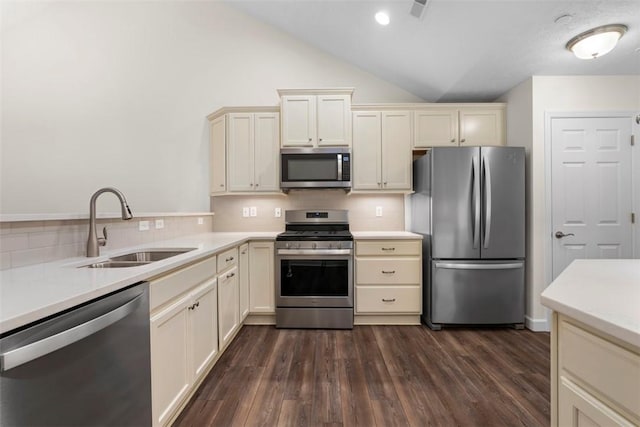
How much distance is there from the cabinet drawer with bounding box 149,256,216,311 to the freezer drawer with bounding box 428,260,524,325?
2173 millimetres

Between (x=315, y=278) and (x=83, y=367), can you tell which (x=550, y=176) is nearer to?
(x=315, y=278)

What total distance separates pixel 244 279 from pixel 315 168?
4.55ft

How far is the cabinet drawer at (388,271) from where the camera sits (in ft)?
9.01

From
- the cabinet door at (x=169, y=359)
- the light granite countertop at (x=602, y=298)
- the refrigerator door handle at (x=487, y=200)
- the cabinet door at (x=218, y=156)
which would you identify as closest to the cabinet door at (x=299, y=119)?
the cabinet door at (x=218, y=156)

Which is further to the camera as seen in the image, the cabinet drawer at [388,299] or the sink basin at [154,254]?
the cabinet drawer at [388,299]

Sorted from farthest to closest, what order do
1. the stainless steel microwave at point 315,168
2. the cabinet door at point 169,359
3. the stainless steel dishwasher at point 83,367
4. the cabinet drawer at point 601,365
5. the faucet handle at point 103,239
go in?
the stainless steel microwave at point 315,168 → the faucet handle at point 103,239 → the cabinet door at point 169,359 → the stainless steel dishwasher at point 83,367 → the cabinet drawer at point 601,365

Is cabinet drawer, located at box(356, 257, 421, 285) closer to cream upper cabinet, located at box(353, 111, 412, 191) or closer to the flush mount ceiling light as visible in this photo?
cream upper cabinet, located at box(353, 111, 412, 191)

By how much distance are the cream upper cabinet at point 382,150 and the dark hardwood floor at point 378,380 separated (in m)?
1.60

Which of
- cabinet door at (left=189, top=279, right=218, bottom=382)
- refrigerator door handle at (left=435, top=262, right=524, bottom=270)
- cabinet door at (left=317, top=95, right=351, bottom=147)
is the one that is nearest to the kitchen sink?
cabinet door at (left=189, top=279, right=218, bottom=382)

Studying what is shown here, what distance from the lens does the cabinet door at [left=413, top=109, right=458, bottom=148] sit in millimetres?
3062

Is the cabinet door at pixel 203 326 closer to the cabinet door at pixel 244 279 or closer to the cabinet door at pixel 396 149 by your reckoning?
the cabinet door at pixel 244 279

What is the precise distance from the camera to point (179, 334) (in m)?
1.46

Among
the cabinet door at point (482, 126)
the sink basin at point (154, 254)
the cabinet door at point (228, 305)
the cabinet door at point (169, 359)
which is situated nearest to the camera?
the cabinet door at point (169, 359)

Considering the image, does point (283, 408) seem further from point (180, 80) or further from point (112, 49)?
point (112, 49)
